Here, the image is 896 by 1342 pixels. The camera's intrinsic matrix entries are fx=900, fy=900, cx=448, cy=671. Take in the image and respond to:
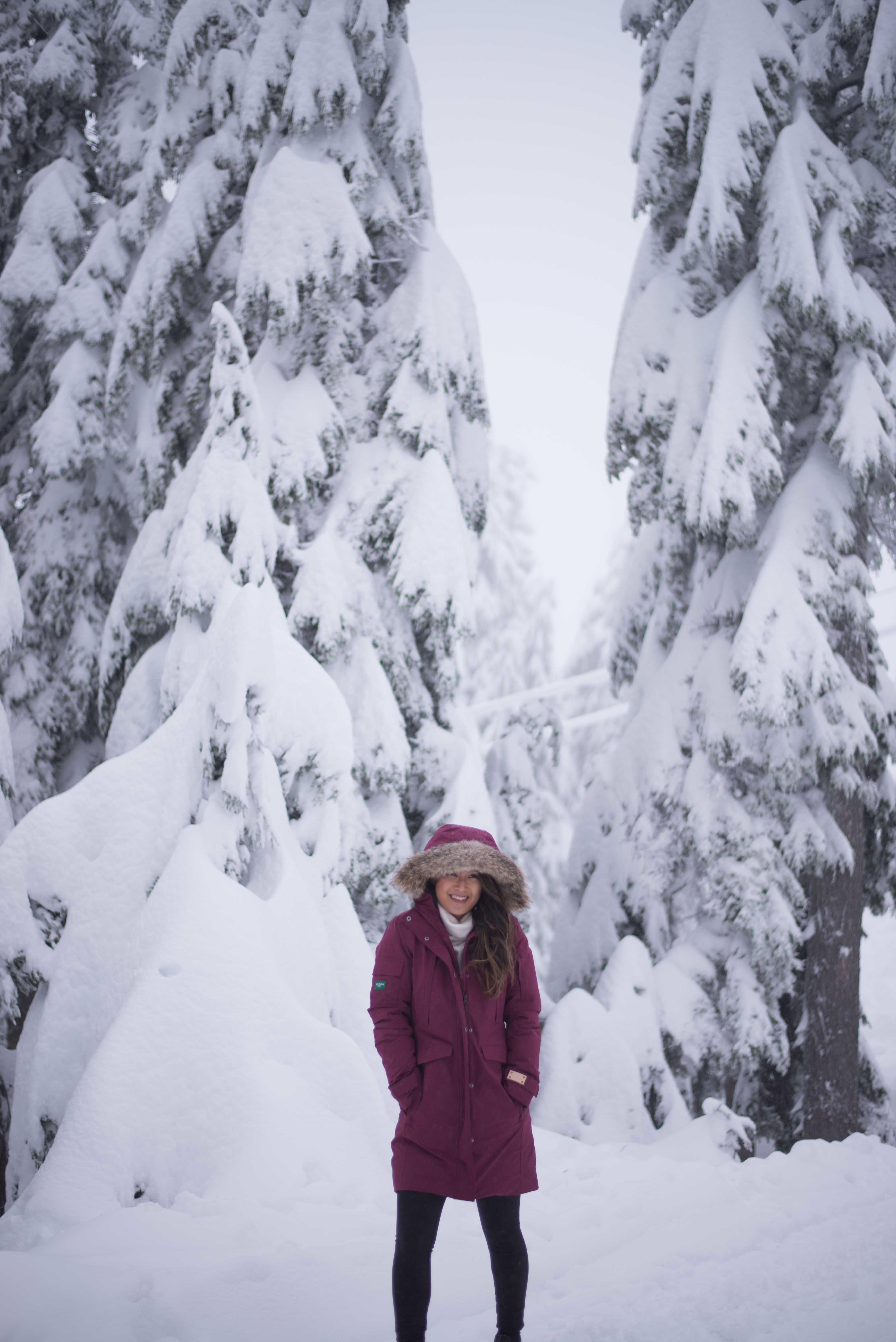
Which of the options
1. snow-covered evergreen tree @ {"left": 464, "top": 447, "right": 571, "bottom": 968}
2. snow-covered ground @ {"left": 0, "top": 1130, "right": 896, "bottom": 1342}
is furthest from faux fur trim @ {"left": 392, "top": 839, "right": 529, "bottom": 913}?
snow-covered evergreen tree @ {"left": 464, "top": 447, "right": 571, "bottom": 968}

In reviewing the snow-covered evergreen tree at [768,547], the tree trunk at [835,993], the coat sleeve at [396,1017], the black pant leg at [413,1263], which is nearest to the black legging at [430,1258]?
the black pant leg at [413,1263]

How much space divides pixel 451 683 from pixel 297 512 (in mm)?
Result: 2085

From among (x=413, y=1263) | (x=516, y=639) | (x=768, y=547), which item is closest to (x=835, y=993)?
(x=768, y=547)

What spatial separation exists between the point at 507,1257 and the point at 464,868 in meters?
1.17

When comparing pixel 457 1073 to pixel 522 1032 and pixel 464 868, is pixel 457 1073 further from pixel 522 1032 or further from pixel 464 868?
pixel 464 868

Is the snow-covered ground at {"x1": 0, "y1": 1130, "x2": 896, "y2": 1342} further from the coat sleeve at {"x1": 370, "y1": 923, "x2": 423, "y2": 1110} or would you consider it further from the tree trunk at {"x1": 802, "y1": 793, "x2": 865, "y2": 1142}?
the tree trunk at {"x1": 802, "y1": 793, "x2": 865, "y2": 1142}

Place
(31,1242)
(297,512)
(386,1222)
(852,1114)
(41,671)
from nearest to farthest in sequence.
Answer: (31,1242)
(386,1222)
(852,1114)
(297,512)
(41,671)

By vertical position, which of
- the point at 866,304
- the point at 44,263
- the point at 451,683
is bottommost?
the point at 451,683

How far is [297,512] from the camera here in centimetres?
805

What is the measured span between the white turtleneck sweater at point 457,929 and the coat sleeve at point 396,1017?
0.16 meters

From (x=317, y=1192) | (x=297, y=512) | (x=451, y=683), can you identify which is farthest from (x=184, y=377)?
(x=317, y=1192)

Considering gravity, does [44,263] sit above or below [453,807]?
above

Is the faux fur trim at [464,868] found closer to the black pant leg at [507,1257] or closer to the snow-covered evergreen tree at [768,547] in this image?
the black pant leg at [507,1257]

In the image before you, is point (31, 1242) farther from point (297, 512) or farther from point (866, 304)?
point (866, 304)
